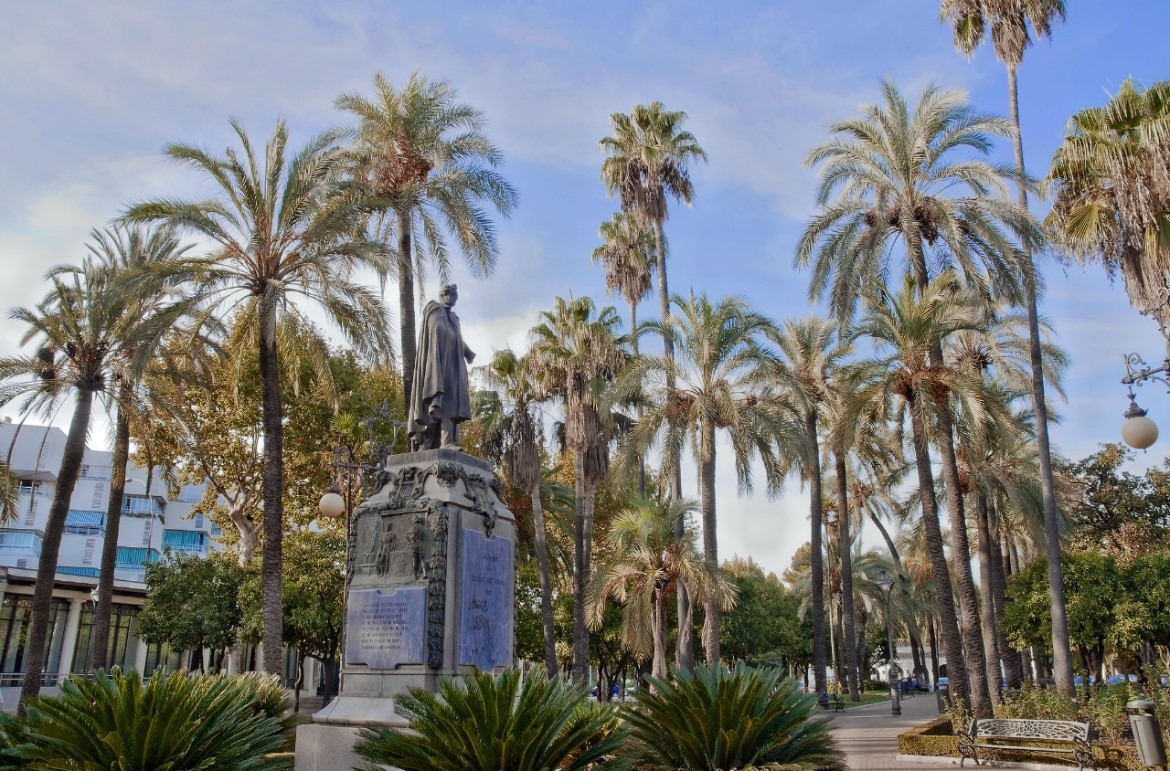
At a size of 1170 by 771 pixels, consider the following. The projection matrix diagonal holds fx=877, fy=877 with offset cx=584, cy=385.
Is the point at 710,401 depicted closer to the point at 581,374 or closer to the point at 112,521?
the point at 581,374

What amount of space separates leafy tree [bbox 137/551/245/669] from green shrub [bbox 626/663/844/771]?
24148mm

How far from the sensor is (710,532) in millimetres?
22953

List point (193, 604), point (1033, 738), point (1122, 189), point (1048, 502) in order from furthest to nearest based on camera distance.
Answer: point (193, 604) → point (1048, 502) → point (1122, 189) → point (1033, 738)

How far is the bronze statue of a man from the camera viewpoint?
1030 cm

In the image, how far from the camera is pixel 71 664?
34938 millimetres

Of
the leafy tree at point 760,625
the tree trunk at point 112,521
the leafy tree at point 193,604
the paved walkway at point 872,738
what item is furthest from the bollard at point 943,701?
the leafy tree at point 193,604

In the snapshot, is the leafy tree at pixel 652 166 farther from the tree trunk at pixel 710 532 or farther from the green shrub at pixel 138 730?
the green shrub at pixel 138 730

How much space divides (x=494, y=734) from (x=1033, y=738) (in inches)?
389

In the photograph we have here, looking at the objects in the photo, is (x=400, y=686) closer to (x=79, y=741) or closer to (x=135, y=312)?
(x=79, y=741)

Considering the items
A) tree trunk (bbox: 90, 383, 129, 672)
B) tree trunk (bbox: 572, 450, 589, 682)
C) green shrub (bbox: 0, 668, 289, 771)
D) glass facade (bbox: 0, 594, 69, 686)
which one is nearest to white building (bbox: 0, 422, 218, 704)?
glass facade (bbox: 0, 594, 69, 686)

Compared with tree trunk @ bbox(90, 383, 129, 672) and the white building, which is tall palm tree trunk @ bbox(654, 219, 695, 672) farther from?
the white building

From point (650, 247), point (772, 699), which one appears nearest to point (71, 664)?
point (650, 247)

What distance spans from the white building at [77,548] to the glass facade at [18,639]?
4 cm

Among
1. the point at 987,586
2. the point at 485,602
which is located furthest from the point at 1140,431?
the point at 987,586
